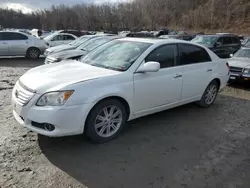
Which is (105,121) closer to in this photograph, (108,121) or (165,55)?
(108,121)

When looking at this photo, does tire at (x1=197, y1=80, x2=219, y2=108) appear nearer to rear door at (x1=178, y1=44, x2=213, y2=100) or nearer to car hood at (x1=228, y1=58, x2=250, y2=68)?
rear door at (x1=178, y1=44, x2=213, y2=100)

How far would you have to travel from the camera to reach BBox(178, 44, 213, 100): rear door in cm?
471

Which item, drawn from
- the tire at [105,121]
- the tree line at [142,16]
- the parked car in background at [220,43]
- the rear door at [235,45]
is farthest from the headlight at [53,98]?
the tree line at [142,16]

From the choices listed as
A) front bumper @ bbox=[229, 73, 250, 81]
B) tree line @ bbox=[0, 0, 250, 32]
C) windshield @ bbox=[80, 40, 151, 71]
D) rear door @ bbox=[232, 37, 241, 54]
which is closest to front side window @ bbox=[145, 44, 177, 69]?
windshield @ bbox=[80, 40, 151, 71]

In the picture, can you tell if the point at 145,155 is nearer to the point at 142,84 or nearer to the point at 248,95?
the point at 142,84

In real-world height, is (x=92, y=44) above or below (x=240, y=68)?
above

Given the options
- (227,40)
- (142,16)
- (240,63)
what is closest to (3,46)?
(240,63)

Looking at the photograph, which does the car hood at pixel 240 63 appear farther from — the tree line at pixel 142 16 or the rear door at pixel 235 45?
the tree line at pixel 142 16

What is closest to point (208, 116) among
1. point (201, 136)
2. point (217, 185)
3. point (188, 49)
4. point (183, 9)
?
point (201, 136)

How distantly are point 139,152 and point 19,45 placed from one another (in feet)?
37.1

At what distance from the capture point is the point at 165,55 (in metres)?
4.41

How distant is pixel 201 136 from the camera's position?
4086 mm

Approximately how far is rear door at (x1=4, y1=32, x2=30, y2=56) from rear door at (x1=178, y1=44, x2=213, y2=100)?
10411mm

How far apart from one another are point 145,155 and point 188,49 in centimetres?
253
